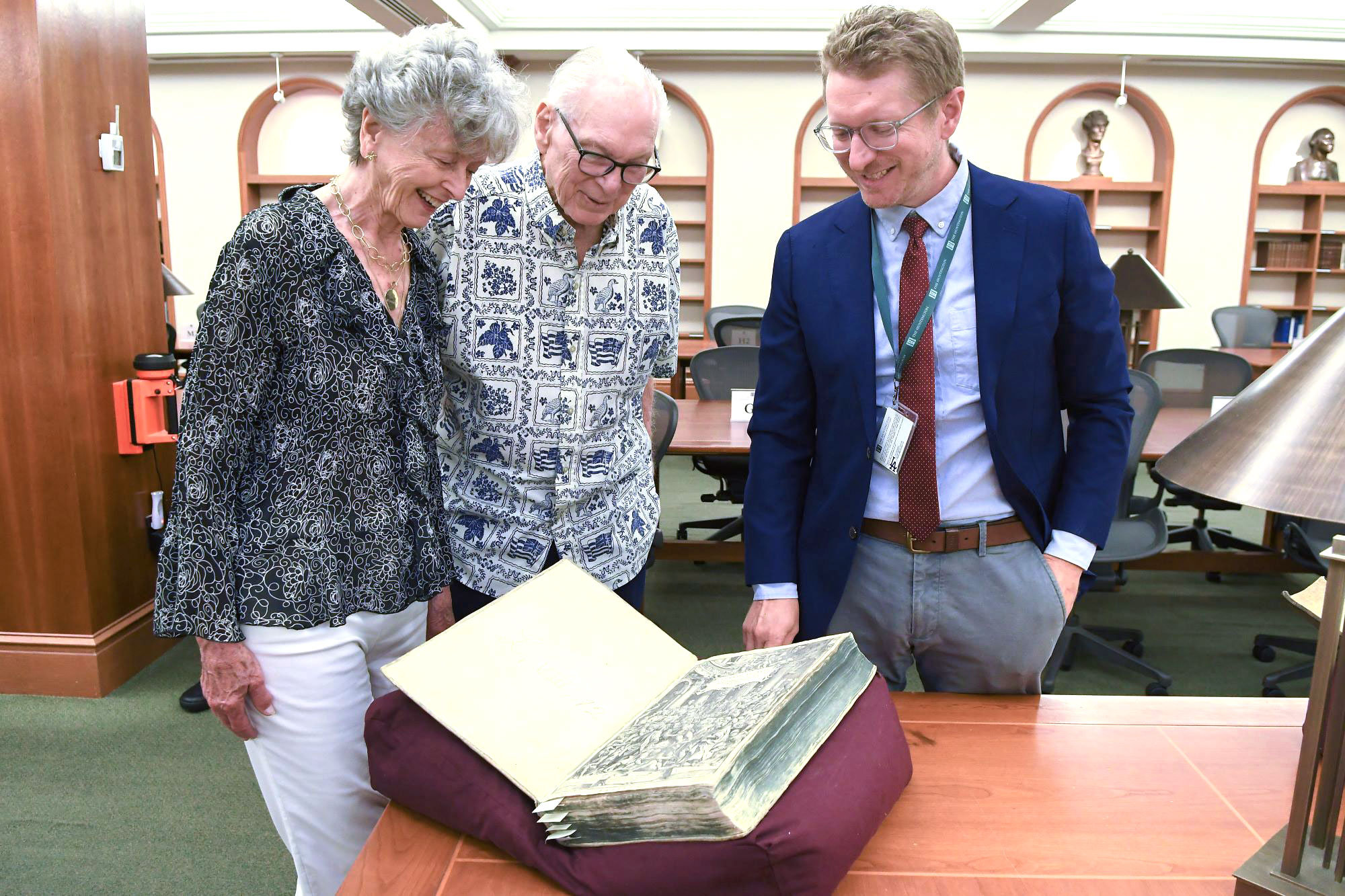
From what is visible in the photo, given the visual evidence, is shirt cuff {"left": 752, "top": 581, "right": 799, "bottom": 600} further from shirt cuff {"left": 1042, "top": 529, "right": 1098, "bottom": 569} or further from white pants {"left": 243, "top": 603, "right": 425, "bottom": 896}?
white pants {"left": 243, "top": 603, "right": 425, "bottom": 896}

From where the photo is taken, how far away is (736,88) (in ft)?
27.9

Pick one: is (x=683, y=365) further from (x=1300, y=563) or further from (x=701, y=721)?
(x=701, y=721)

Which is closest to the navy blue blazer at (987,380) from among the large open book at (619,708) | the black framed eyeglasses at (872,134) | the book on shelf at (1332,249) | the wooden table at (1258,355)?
the black framed eyeglasses at (872,134)

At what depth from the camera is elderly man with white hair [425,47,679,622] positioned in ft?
4.62

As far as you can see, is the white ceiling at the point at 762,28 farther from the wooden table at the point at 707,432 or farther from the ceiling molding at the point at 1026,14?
the wooden table at the point at 707,432

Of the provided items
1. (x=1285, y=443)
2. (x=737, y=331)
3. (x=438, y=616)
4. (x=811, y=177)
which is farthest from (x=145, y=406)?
(x=811, y=177)

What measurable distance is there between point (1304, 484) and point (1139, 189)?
351 inches

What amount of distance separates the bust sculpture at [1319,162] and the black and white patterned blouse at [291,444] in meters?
9.49

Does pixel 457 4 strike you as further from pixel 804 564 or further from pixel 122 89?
pixel 804 564

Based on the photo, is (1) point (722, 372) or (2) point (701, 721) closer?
(2) point (701, 721)

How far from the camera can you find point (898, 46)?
128cm

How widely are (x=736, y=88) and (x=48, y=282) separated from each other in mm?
6677

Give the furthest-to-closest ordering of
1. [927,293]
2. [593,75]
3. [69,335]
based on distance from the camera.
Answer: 1. [69,335]
2. [927,293]
3. [593,75]

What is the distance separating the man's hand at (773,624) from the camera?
4.87 feet
